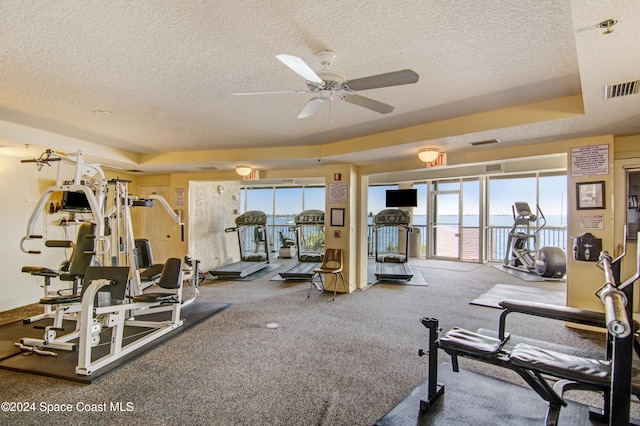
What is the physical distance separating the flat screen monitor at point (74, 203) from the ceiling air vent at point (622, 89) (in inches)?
201

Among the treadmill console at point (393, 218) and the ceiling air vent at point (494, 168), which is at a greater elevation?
the ceiling air vent at point (494, 168)

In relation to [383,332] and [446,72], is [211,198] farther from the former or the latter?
[446,72]

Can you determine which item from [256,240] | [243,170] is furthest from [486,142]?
[256,240]

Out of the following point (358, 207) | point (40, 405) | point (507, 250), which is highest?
point (358, 207)

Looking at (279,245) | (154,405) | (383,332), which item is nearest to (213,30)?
(154,405)

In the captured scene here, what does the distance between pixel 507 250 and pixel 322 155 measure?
16.9ft

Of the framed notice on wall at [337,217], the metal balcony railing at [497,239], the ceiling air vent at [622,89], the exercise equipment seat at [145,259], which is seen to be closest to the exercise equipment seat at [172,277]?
the exercise equipment seat at [145,259]

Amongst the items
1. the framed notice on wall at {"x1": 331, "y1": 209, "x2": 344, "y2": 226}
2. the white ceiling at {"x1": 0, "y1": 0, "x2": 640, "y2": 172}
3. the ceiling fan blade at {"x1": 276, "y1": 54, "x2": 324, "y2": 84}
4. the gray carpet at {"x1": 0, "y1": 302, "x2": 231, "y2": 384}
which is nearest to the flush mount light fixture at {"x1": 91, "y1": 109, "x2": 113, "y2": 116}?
the white ceiling at {"x1": 0, "y1": 0, "x2": 640, "y2": 172}

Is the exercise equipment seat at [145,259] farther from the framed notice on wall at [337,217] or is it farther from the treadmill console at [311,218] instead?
the treadmill console at [311,218]

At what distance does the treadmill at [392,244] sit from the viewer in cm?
598

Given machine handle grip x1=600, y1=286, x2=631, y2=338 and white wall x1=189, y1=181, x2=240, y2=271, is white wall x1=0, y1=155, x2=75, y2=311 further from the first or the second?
machine handle grip x1=600, y1=286, x2=631, y2=338

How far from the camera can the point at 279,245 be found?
1005 centimetres

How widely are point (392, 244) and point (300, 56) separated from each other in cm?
762

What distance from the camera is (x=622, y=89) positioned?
2.15m
